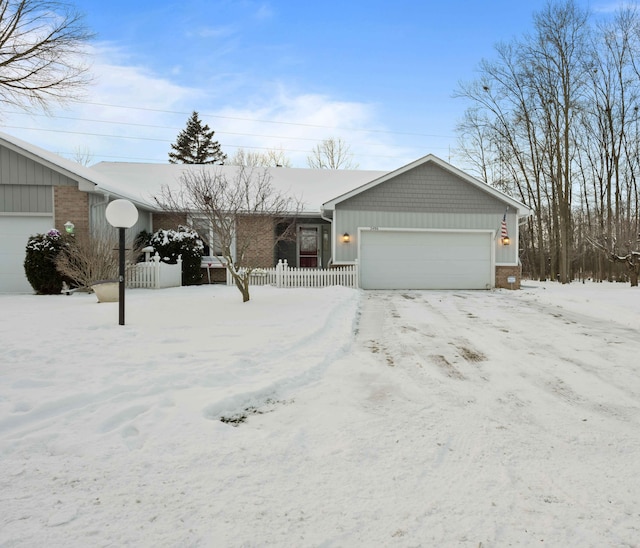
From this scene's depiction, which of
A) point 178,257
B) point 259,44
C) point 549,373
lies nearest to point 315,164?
point 259,44

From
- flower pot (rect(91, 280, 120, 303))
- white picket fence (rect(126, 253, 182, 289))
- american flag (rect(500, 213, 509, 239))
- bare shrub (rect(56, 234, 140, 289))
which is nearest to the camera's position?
flower pot (rect(91, 280, 120, 303))

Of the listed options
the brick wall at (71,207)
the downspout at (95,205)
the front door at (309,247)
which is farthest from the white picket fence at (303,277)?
the brick wall at (71,207)

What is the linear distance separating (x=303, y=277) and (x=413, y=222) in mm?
4616

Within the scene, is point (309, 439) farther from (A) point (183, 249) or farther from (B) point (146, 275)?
(A) point (183, 249)

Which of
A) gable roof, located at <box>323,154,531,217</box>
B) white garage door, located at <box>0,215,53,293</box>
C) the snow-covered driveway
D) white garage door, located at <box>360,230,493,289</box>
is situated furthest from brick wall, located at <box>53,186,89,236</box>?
the snow-covered driveway

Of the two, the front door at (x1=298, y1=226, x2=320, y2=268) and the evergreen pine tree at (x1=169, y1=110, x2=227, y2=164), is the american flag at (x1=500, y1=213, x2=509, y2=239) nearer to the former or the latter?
the front door at (x1=298, y1=226, x2=320, y2=268)

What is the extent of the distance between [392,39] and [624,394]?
45.5 ft

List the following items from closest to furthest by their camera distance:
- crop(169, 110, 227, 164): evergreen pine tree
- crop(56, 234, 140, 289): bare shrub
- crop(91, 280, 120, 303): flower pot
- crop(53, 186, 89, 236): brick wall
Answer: crop(91, 280, 120, 303): flower pot
crop(56, 234, 140, 289): bare shrub
crop(53, 186, 89, 236): brick wall
crop(169, 110, 227, 164): evergreen pine tree

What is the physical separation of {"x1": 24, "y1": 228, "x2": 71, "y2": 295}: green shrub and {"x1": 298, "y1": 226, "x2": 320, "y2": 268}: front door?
8.56m

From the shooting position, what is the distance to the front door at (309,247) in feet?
56.6

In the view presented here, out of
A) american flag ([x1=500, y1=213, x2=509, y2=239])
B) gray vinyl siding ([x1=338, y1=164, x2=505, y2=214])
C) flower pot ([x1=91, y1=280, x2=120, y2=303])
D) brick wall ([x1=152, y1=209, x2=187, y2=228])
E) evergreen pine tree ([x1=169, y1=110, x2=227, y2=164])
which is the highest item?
evergreen pine tree ([x1=169, y1=110, x2=227, y2=164])

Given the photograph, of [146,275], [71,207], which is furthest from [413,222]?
[71,207]

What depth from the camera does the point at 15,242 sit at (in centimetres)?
1252

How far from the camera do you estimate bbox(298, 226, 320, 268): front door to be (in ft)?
56.6
